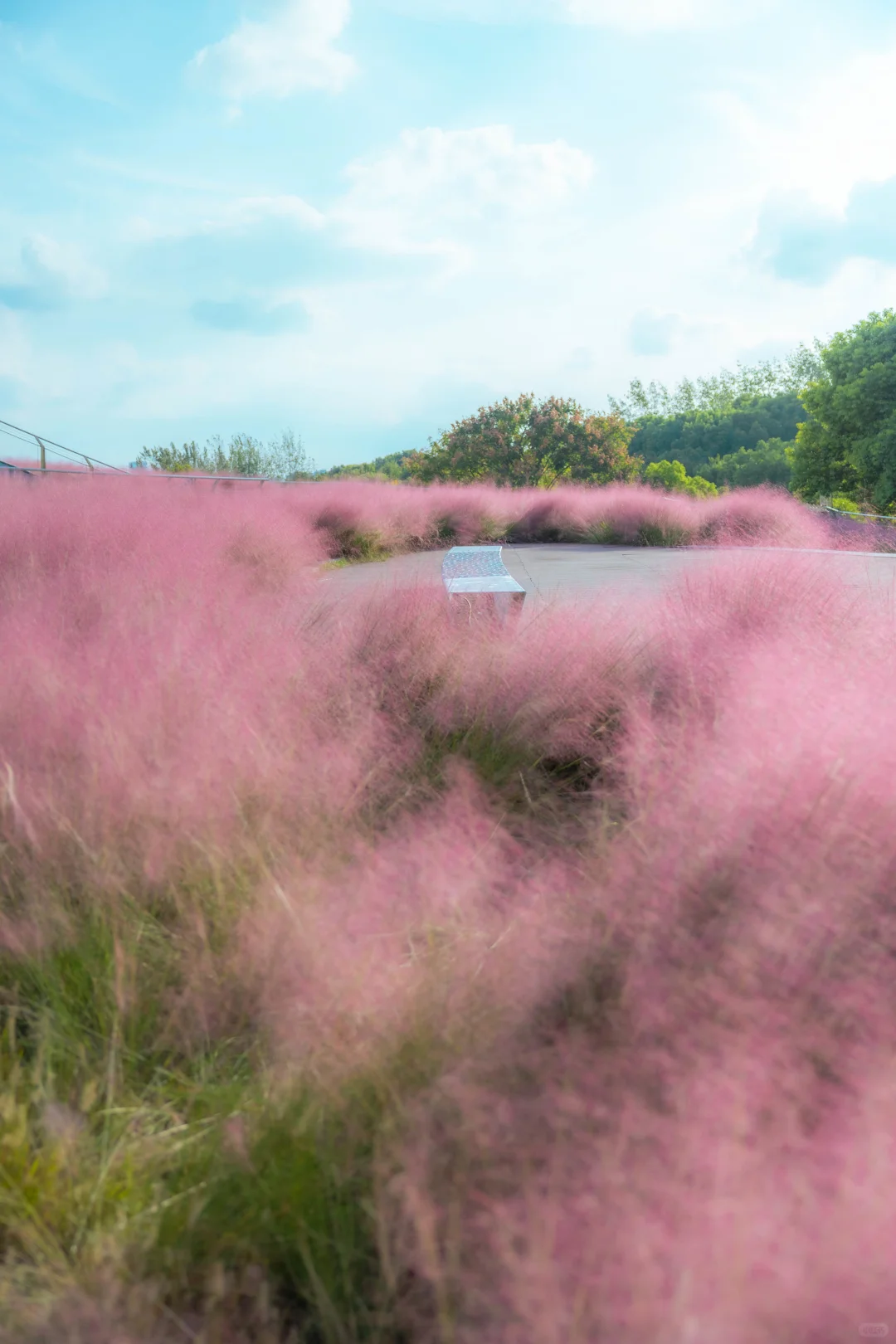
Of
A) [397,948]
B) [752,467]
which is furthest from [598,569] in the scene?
[752,467]

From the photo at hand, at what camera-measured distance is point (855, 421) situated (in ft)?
78.0

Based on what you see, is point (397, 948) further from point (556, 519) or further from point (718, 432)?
point (718, 432)

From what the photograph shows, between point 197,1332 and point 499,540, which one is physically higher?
point 499,540

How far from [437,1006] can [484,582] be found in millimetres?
2674

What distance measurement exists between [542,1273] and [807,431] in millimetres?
27535

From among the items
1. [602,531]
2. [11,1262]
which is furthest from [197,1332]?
[602,531]

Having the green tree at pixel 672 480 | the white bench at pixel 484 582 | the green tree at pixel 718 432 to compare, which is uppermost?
the green tree at pixel 718 432

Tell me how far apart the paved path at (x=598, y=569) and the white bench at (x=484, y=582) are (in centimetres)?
14

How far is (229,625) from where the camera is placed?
8.34ft

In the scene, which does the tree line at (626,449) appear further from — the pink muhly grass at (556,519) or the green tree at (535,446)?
the pink muhly grass at (556,519)

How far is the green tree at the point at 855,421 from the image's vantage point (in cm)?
2286

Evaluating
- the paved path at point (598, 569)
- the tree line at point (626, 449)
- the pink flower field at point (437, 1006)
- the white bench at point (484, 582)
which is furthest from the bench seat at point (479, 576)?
the tree line at point (626, 449)

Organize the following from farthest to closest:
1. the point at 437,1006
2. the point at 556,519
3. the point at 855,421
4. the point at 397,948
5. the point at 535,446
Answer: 1. the point at 855,421
2. the point at 535,446
3. the point at 556,519
4. the point at 397,948
5. the point at 437,1006

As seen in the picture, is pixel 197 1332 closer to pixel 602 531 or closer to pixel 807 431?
pixel 602 531
